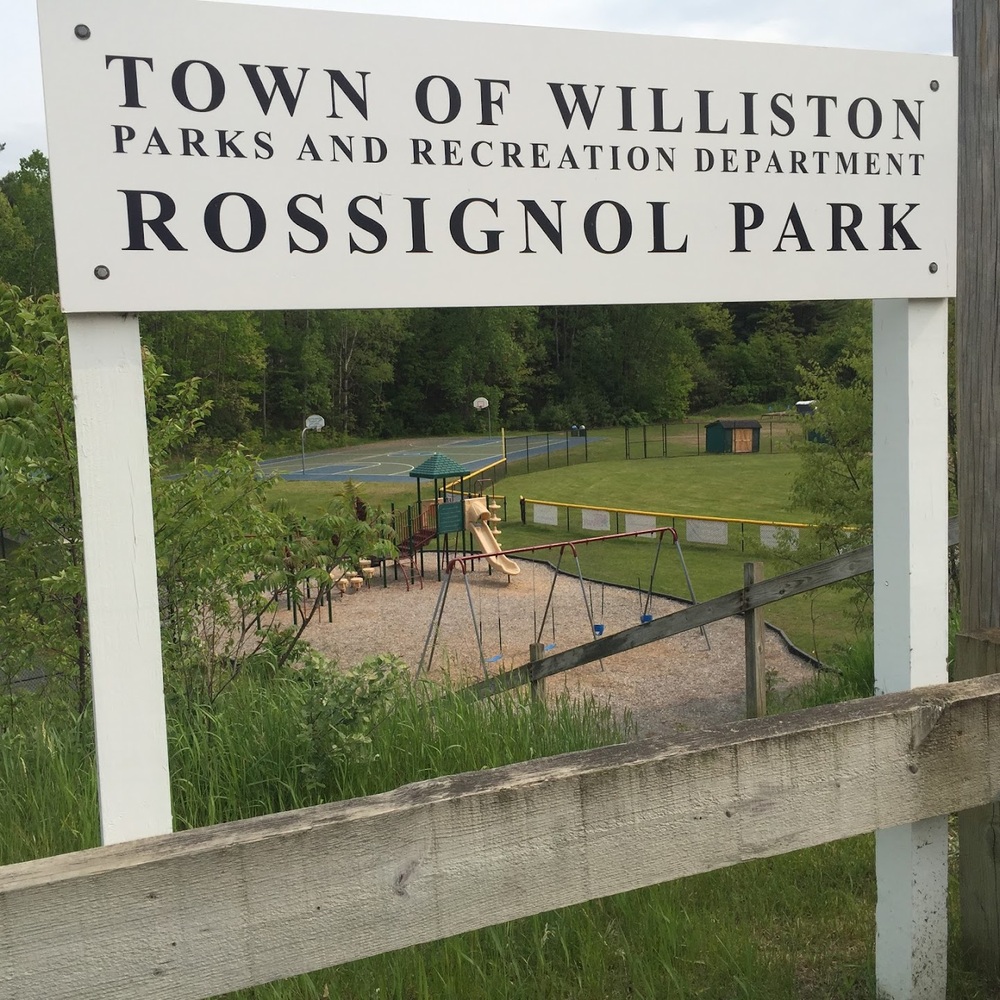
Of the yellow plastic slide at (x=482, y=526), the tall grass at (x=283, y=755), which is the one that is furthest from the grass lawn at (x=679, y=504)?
the tall grass at (x=283, y=755)

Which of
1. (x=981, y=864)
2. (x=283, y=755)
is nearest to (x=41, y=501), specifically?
(x=283, y=755)

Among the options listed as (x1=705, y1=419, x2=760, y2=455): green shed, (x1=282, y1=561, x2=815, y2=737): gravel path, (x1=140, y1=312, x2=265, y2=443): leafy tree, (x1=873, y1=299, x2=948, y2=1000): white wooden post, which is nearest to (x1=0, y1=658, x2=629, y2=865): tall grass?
(x1=873, y1=299, x2=948, y2=1000): white wooden post

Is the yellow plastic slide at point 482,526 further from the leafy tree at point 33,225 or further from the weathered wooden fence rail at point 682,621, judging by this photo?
the leafy tree at point 33,225

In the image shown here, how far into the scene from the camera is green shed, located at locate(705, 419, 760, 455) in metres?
47.1

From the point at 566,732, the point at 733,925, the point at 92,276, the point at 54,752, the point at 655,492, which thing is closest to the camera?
the point at 92,276

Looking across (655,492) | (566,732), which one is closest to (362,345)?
(655,492)

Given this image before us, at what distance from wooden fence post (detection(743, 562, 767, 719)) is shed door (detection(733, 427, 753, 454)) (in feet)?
133

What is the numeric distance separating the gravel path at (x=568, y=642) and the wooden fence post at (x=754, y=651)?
2.71 feet

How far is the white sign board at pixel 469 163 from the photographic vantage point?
1.72 meters

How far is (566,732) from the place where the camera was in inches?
147

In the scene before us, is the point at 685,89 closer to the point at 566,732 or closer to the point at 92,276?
the point at 92,276

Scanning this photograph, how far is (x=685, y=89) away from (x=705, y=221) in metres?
0.26

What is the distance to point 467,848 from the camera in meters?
1.57

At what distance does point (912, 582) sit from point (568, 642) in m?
12.1
